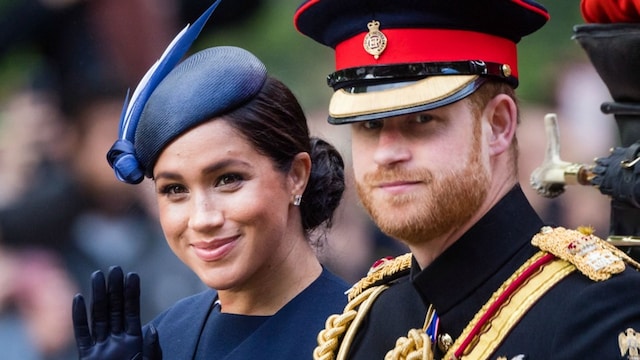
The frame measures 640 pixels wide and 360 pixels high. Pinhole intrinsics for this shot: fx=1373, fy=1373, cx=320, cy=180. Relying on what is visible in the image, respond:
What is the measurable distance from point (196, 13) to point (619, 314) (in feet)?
13.4

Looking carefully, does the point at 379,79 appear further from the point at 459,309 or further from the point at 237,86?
the point at 237,86

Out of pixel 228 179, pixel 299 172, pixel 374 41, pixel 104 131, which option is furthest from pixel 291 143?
pixel 104 131

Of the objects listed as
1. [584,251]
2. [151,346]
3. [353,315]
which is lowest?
[151,346]

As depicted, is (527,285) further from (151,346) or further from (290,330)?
(151,346)

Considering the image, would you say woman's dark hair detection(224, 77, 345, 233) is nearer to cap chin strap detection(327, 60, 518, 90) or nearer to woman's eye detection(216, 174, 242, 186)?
woman's eye detection(216, 174, 242, 186)

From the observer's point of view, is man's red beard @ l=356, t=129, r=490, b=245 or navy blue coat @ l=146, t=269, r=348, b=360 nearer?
man's red beard @ l=356, t=129, r=490, b=245

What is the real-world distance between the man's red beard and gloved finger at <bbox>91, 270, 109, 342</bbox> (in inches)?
48.4

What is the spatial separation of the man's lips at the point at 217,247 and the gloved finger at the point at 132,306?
301mm

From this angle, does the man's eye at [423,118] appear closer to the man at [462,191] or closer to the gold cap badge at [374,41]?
the man at [462,191]

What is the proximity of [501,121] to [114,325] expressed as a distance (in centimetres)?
144

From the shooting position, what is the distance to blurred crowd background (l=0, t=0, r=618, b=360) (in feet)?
20.6

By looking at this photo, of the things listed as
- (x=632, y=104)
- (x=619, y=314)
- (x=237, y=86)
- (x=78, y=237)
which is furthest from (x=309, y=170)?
(x=78, y=237)

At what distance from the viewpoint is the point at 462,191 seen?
2846mm

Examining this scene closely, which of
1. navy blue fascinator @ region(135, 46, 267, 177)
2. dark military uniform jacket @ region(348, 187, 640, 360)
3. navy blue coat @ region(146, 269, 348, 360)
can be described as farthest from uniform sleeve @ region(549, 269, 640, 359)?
navy blue fascinator @ region(135, 46, 267, 177)
